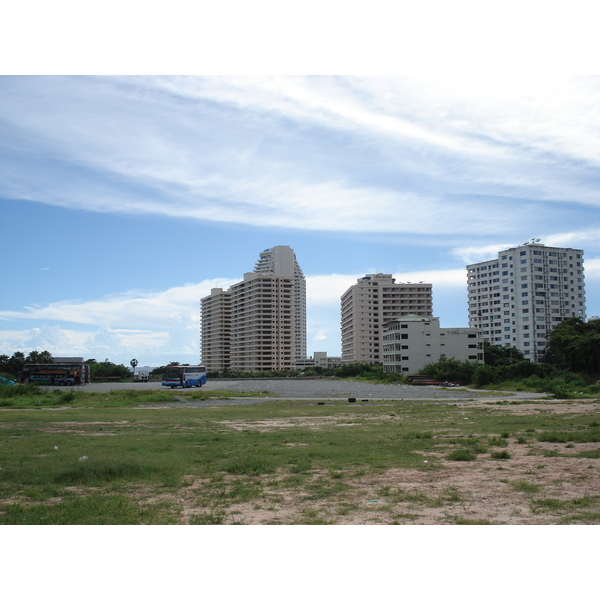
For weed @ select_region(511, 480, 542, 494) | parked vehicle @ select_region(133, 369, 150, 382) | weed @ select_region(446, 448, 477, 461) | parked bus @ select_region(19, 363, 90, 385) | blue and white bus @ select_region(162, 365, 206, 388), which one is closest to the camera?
weed @ select_region(511, 480, 542, 494)

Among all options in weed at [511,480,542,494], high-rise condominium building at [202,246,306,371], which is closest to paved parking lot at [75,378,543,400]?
weed at [511,480,542,494]

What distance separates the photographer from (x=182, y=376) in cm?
7156

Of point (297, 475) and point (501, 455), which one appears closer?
point (297, 475)

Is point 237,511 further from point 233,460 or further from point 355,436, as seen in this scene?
point 355,436

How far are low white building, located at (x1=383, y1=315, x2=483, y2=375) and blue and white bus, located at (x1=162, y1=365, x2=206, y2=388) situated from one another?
4571cm

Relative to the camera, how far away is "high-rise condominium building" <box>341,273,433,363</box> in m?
160

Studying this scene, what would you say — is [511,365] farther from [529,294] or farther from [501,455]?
[529,294]

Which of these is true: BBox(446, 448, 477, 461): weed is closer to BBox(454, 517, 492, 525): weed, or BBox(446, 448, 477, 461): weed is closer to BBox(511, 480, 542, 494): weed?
BBox(511, 480, 542, 494): weed

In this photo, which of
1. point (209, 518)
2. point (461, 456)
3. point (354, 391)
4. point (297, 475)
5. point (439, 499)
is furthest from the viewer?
point (354, 391)

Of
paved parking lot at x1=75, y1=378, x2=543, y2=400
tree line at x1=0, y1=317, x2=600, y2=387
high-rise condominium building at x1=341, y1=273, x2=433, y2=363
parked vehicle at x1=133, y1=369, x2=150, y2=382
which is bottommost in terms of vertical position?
parked vehicle at x1=133, y1=369, x2=150, y2=382

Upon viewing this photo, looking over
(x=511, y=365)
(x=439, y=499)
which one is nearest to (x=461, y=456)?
(x=439, y=499)

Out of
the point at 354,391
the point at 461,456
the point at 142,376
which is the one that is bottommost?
the point at 142,376

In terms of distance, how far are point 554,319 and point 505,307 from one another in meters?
11.4

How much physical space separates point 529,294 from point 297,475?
130412 mm
